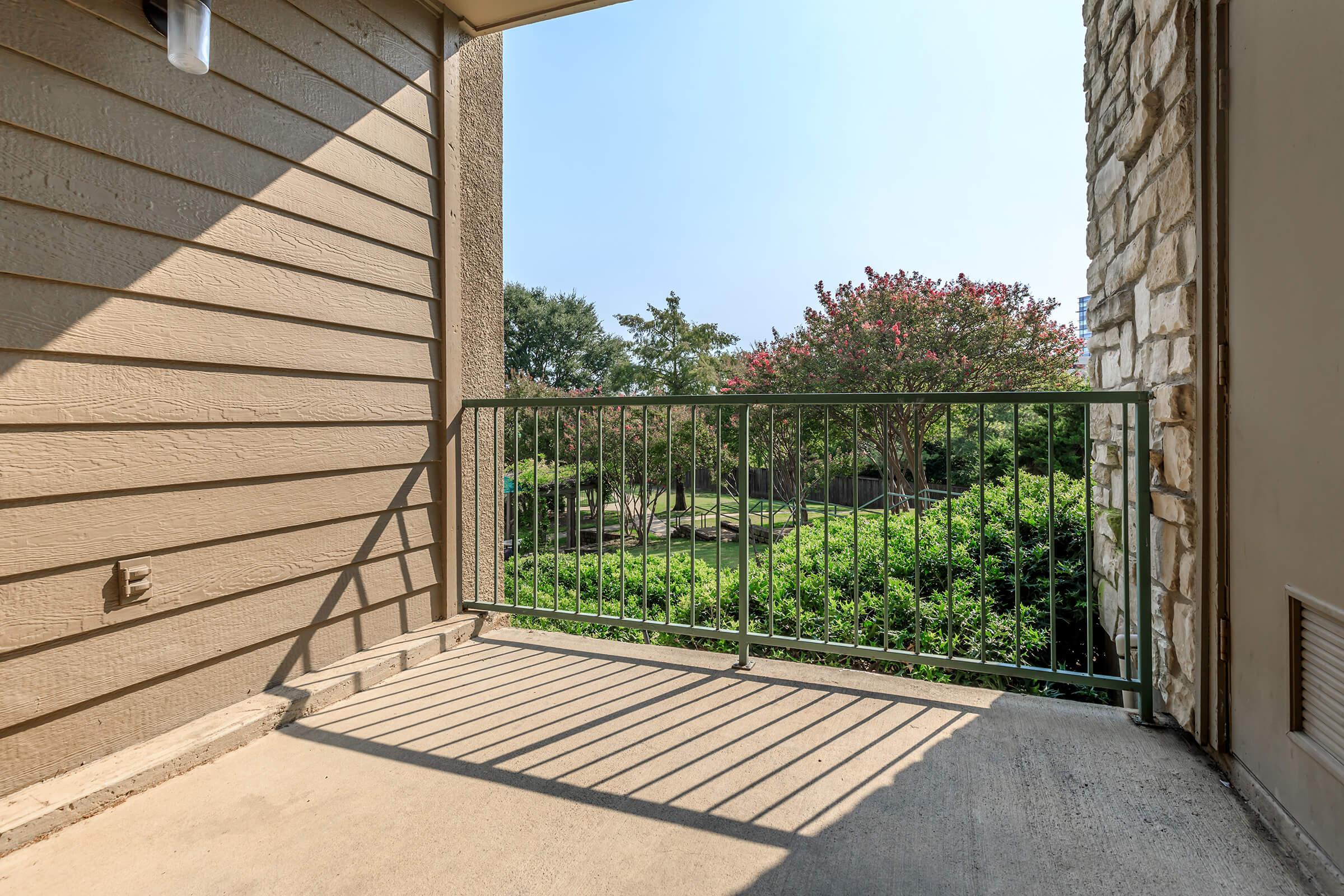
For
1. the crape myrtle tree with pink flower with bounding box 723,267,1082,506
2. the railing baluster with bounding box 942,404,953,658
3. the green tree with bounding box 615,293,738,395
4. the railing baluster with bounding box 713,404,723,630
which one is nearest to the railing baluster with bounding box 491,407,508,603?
the railing baluster with bounding box 713,404,723,630

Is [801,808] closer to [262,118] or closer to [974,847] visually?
[974,847]

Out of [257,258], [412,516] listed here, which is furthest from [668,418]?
[257,258]

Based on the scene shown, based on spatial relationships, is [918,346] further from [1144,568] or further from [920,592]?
[1144,568]

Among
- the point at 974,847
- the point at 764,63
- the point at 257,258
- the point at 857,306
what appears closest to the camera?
the point at 974,847

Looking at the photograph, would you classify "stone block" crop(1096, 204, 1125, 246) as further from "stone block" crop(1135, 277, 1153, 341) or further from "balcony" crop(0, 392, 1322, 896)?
"balcony" crop(0, 392, 1322, 896)

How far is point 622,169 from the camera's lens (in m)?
23.6

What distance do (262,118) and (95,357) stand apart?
2.83ft

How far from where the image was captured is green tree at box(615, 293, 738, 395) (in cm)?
1558

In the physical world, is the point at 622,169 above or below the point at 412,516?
above

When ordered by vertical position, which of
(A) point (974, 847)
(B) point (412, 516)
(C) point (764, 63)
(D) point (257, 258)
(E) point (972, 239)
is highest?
(C) point (764, 63)

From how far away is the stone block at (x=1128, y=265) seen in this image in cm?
204

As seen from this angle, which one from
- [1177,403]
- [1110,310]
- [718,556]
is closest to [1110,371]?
[1110,310]

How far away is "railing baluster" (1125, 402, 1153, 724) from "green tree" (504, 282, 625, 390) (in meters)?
20.3

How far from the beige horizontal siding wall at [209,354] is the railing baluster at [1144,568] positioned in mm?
2395
